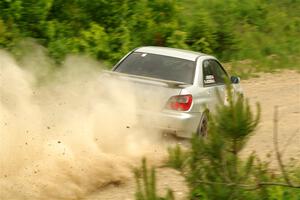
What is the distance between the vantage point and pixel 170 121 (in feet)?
31.1

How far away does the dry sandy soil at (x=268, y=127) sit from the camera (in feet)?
25.3

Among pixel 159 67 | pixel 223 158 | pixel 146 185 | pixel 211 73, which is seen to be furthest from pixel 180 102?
pixel 146 185

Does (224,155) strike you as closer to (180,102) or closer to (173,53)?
(180,102)

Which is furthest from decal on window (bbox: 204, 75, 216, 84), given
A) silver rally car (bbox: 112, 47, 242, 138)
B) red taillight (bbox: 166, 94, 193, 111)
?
red taillight (bbox: 166, 94, 193, 111)

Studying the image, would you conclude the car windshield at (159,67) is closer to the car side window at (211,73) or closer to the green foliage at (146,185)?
the car side window at (211,73)

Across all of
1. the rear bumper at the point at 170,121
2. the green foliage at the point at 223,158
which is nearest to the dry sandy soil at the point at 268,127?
the green foliage at the point at 223,158

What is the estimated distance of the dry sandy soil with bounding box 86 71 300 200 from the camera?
25.3ft

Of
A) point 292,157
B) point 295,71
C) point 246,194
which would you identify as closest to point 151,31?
point 295,71

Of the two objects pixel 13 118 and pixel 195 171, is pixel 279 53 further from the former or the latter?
pixel 195 171

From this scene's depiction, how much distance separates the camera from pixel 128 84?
954 cm

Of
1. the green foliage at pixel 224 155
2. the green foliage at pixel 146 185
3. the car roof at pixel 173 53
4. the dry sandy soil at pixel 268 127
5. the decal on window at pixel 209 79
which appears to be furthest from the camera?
the car roof at pixel 173 53

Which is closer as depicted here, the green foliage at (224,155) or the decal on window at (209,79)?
the green foliage at (224,155)

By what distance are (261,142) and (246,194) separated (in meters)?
5.57

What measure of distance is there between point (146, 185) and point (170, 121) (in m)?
4.87
